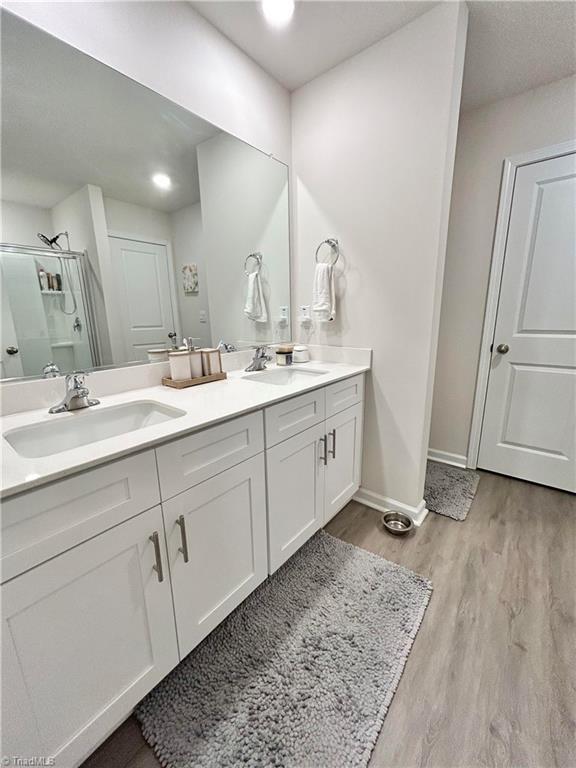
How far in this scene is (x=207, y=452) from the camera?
3.19 ft

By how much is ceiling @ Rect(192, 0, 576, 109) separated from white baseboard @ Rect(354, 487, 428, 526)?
2.37m

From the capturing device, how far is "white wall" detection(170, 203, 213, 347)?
147 cm

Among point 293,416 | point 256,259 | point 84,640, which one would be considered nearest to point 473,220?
point 256,259

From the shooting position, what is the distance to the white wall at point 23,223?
1.00 metres

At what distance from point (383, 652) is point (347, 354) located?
1383 mm

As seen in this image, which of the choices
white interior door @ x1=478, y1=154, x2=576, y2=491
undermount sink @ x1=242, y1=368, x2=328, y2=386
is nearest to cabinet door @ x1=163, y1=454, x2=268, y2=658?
→ undermount sink @ x1=242, y1=368, x2=328, y2=386

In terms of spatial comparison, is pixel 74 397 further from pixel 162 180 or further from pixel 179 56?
pixel 179 56

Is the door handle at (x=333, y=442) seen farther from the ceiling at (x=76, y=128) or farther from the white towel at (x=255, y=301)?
the ceiling at (x=76, y=128)

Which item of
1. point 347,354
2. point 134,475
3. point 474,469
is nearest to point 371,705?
point 134,475

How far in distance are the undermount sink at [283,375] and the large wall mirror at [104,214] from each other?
0.96 ft

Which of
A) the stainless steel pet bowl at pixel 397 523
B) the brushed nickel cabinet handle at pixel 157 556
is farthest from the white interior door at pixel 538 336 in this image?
the brushed nickel cabinet handle at pixel 157 556

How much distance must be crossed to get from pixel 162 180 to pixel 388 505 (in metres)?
2.09

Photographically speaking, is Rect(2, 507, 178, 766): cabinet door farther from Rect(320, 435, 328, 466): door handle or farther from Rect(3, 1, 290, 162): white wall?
Rect(3, 1, 290, 162): white wall

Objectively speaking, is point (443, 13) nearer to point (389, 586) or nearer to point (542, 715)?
point (389, 586)
